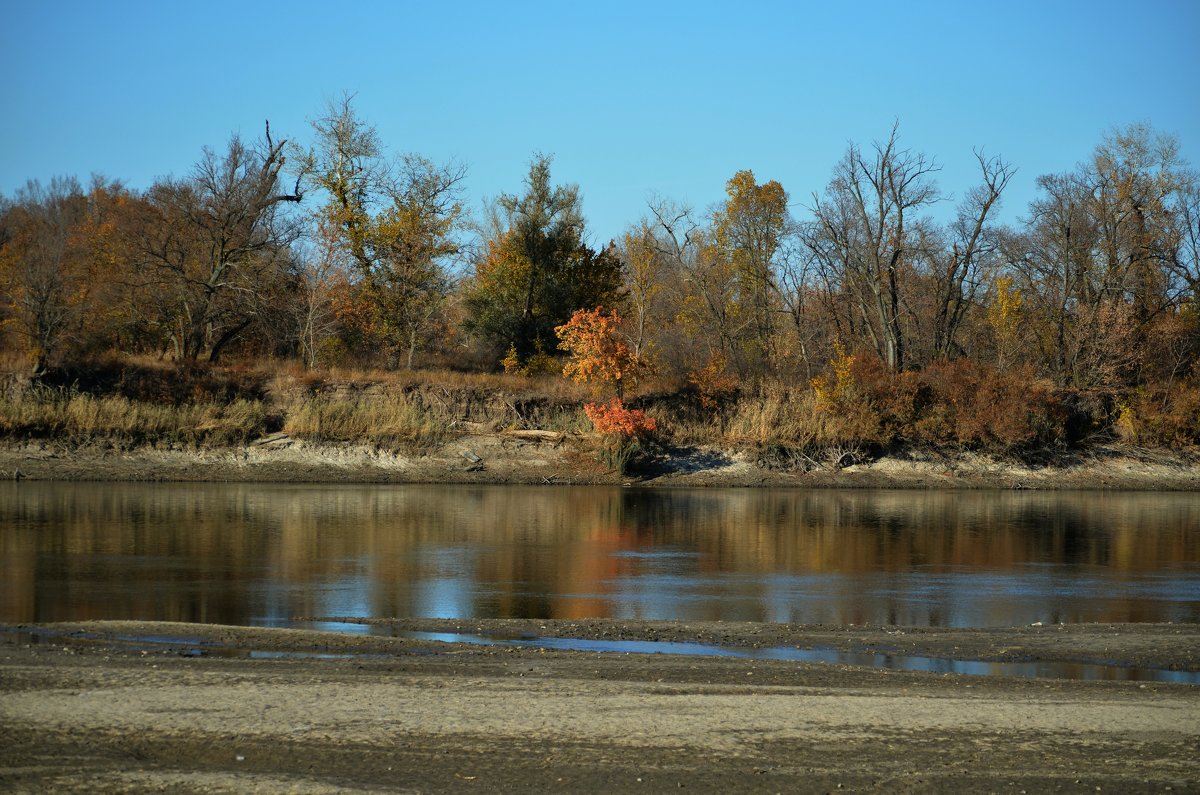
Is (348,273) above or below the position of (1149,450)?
above

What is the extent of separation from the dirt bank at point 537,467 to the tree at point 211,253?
8.89m

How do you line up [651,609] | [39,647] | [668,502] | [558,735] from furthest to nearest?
[668,502], [651,609], [39,647], [558,735]

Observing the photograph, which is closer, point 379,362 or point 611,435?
point 611,435

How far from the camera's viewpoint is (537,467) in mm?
40750

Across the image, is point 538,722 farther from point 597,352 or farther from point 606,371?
point 597,352

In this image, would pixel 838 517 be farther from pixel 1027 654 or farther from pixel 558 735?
pixel 558 735

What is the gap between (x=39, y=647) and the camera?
11.9 m

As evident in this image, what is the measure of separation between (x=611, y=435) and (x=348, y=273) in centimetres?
1790

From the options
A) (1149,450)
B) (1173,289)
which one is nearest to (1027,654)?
(1149,450)

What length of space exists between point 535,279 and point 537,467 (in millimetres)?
12291

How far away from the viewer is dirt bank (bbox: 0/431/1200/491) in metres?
36.8

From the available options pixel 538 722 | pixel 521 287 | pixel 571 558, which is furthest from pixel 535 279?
pixel 538 722

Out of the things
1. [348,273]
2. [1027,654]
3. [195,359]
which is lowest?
[1027,654]

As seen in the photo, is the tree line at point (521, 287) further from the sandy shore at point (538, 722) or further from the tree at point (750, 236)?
the sandy shore at point (538, 722)
